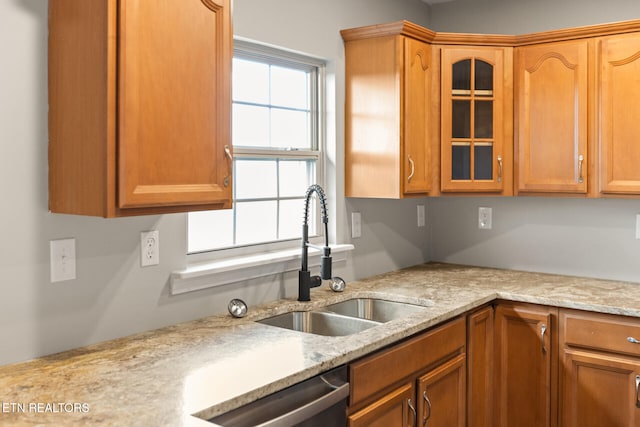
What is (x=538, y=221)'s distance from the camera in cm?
341

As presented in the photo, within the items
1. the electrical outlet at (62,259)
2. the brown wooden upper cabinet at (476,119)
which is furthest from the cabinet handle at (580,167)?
the electrical outlet at (62,259)

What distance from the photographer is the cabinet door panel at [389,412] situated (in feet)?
6.46

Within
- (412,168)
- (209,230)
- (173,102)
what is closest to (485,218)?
(412,168)

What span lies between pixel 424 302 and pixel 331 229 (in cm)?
64

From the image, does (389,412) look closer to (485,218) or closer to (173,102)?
(173,102)

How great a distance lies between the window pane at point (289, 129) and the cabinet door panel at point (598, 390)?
156 cm

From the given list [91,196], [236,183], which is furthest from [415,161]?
[91,196]

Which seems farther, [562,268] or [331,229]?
[562,268]

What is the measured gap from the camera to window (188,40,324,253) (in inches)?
100

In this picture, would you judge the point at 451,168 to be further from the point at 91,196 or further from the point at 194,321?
the point at 91,196

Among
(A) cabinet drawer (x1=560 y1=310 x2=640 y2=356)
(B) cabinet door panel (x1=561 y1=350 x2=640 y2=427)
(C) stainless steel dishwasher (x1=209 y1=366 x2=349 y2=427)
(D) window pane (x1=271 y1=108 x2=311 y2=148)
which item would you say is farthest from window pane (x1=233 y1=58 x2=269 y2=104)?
(B) cabinet door panel (x1=561 y1=350 x2=640 y2=427)

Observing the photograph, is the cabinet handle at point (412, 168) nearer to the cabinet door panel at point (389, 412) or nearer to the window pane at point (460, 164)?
the window pane at point (460, 164)

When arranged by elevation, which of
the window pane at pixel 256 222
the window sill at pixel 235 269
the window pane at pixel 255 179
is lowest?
the window sill at pixel 235 269

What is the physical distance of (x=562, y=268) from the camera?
333 cm
